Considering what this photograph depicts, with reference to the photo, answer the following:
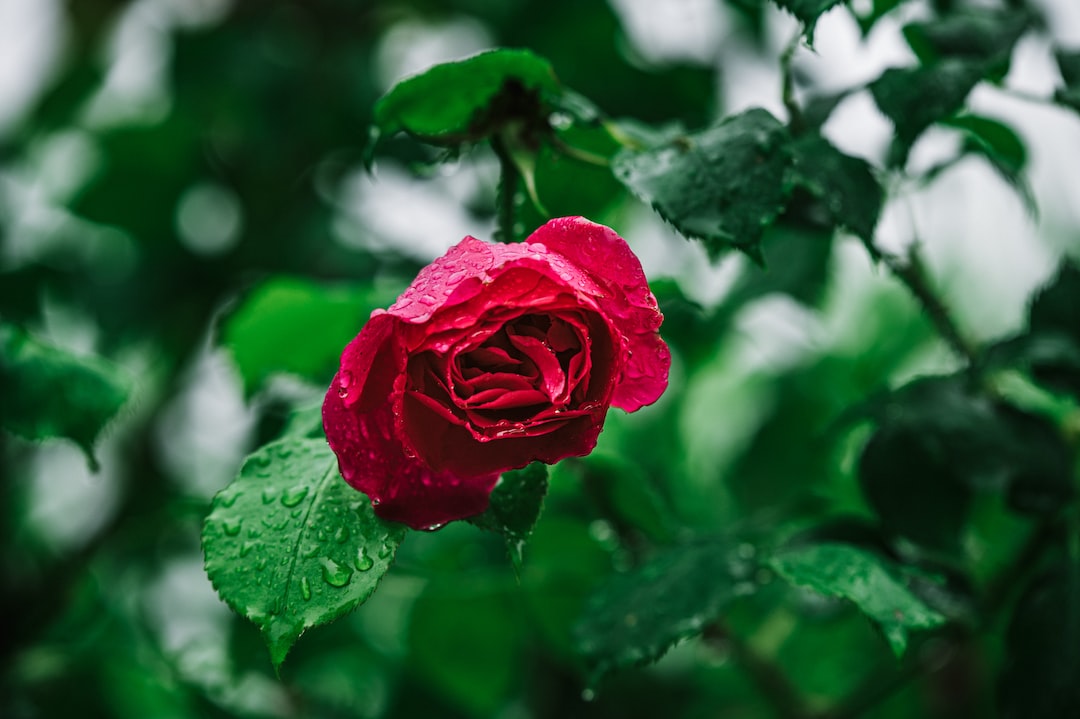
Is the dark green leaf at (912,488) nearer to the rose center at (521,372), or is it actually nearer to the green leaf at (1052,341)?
the green leaf at (1052,341)

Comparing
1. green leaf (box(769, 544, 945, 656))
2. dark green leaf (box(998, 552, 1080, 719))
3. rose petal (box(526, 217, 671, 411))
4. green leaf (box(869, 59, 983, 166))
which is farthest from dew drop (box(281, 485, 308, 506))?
dark green leaf (box(998, 552, 1080, 719))

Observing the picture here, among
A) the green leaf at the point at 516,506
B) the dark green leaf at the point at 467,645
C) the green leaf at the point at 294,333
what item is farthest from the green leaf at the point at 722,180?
the dark green leaf at the point at 467,645

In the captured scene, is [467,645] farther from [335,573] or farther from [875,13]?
[875,13]

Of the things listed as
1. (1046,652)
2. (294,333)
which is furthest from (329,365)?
(1046,652)

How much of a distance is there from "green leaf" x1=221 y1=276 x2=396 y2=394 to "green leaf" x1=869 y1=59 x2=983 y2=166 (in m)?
0.35

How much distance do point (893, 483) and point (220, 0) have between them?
50.0 inches

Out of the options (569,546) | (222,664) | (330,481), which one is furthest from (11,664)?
(330,481)

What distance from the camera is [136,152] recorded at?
1.16m

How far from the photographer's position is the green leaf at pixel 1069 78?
A: 511 mm

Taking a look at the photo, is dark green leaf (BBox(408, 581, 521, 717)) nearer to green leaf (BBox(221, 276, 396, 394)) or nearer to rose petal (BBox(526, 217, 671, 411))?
green leaf (BBox(221, 276, 396, 394))

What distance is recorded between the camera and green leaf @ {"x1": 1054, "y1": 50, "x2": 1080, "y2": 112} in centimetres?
51

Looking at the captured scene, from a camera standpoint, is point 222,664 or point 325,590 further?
point 222,664

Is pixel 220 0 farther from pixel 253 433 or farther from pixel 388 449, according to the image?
pixel 388 449

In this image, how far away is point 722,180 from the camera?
0.42m
